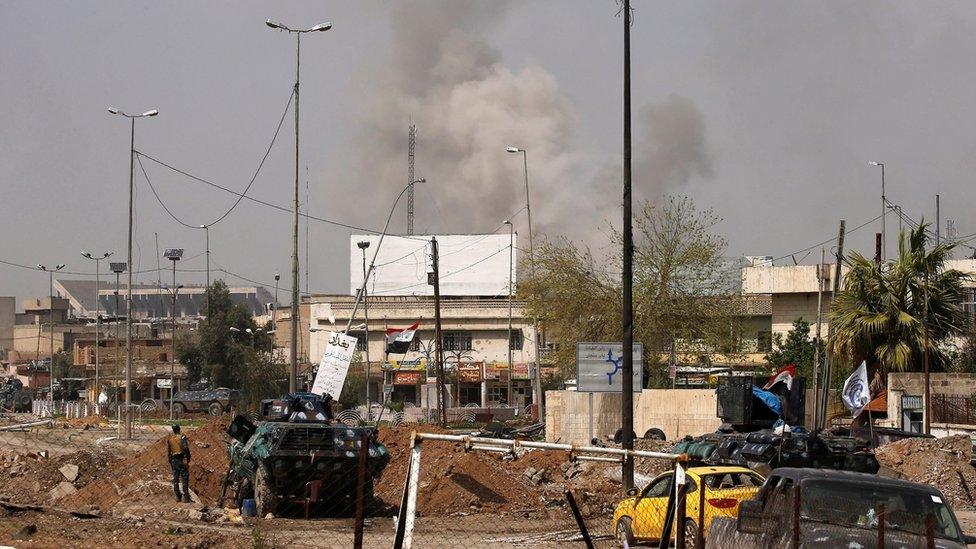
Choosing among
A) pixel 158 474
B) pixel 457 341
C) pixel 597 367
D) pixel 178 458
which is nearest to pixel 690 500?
pixel 178 458

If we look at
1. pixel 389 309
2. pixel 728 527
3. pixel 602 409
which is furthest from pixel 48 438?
pixel 389 309

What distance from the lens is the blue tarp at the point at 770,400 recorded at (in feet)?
116

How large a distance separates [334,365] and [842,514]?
17.9 meters

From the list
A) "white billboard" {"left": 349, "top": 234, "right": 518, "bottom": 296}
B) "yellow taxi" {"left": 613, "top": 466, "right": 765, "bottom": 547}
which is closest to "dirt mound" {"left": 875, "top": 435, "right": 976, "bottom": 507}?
"yellow taxi" {"left": 613, "top": 466, "right": 765, "bottom": 547}

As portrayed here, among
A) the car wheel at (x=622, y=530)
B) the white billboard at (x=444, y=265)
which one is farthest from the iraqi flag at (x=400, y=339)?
the car wheel at (x=622, y=530)

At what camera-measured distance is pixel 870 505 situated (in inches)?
431

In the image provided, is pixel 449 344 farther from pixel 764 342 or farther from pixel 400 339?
pixel 400 339

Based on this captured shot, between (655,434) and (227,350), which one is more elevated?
(227,350)

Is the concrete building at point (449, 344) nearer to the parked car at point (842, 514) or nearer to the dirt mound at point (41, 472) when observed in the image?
the dirt mound at point (41, 472)

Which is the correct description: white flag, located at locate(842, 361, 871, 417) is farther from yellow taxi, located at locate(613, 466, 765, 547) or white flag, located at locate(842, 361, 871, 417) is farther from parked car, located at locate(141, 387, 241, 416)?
parked car, located at locate(141, 387, 241, 416)

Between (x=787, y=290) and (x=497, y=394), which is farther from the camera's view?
(x=497, y=394)

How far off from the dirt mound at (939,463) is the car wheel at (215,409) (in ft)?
135

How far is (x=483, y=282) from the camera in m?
86.8

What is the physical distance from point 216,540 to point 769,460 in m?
12.2
